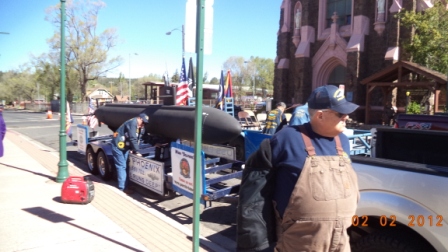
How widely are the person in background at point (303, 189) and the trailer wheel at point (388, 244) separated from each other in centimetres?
99

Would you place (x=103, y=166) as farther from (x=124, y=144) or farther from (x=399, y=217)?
(x=399, y=217)

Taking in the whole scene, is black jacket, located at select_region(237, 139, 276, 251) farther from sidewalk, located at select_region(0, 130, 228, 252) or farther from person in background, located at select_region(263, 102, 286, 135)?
person in background, located at select_region(263, 102, 286, 135)

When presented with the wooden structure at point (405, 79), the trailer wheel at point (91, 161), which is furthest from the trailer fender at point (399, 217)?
the wooden structure at point (405, 79)

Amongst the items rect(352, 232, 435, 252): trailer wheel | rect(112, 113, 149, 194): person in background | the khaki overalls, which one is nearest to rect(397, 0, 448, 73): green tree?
rect(112, 113, 149, 194): person in background

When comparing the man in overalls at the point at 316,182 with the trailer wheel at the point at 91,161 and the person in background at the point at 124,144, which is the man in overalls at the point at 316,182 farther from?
the trailer wheel at the point at 91,161

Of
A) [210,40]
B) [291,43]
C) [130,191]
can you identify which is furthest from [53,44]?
[210,40]

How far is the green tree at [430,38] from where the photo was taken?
1844cm

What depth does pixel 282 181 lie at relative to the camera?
2236 mm

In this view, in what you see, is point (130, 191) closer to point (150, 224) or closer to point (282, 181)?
point (150, 224)

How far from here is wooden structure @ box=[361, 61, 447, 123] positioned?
17.5 metres

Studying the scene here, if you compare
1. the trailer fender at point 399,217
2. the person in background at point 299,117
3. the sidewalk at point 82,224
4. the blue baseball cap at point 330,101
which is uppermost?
the blue baseball cap at point 330,101

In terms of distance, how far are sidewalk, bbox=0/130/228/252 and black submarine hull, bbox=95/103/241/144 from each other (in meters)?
1.63

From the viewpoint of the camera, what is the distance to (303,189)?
214 centimetres

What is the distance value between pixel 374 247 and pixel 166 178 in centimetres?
433
